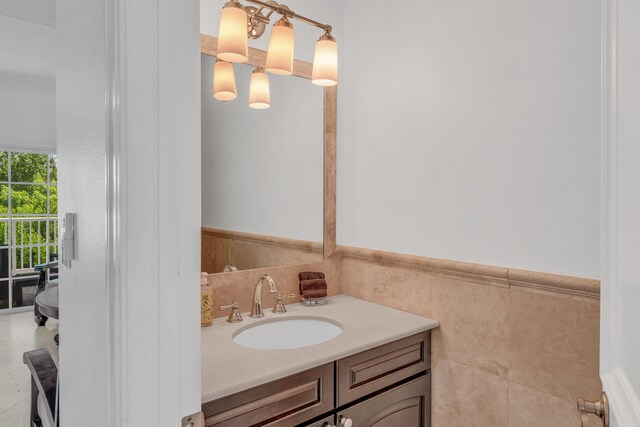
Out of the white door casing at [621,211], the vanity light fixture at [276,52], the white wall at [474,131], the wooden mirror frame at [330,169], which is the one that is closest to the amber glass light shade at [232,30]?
the vanity light fixture at [276,52]

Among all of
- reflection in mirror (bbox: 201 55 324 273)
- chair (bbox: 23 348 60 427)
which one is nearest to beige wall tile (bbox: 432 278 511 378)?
reflection in mirror (bbox: 201 55 324 273)

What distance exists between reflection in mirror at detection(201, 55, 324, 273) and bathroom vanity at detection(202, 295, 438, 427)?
30 centimetres

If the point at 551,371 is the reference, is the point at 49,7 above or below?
above

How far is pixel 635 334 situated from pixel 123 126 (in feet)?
2.56

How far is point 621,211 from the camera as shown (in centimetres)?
61

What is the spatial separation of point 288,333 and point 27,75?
13.7ft

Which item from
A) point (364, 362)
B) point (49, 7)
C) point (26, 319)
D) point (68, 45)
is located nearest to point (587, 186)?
point (364, 362)

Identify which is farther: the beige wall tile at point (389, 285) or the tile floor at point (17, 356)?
the tile floor at point (17, 356)

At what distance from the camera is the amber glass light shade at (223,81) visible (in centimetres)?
170

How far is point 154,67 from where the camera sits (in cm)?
62

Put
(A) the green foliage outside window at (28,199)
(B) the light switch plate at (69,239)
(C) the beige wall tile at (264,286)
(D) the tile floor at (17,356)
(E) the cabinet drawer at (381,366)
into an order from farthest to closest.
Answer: (A) the green foliage outside window at (28,199) → (D) the tile floor at (17,356) → (C) the beige wall tile at (264,286) → (E) the cabinet drawer at (381,366) → (B) the light switch plate at (69,239)

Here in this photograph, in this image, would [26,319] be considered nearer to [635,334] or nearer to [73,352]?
[73,352]

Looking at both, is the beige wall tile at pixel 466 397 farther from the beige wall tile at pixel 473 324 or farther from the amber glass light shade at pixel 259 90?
the amber glass light shade at pixel 259 90

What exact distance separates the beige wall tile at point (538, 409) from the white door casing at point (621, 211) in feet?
2.39
